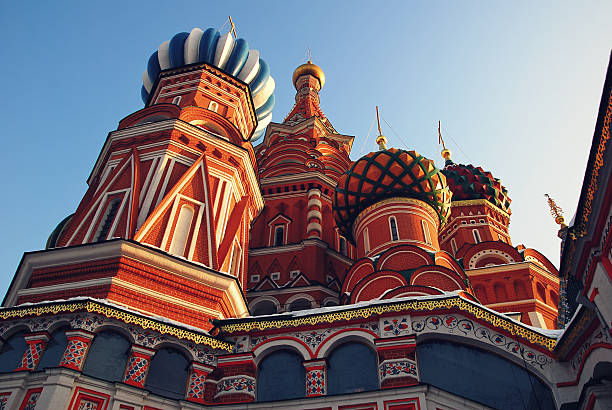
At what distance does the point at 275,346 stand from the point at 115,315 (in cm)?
247

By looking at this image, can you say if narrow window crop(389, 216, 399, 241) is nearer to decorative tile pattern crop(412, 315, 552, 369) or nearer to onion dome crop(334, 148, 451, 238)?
onion dome crop(334, 148, 451, 238)

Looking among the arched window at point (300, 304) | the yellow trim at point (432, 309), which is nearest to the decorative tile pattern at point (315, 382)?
the yellow trim at point (432, 309)

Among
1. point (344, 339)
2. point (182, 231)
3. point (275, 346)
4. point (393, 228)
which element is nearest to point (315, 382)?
point (344, 339)

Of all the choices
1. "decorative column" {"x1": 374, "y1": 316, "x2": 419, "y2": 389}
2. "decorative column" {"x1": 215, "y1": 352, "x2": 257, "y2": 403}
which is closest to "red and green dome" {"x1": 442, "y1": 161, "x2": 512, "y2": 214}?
"decorative column" {"x1": 374, "y1": 316, "x2": 419, "y2": 389}

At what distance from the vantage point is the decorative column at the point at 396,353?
25.5 ft

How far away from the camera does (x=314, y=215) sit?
1942cm

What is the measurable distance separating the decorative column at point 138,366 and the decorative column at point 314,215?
34.5 ft

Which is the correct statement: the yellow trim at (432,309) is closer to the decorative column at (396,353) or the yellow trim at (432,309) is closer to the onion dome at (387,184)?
the decorative column at (396,353)

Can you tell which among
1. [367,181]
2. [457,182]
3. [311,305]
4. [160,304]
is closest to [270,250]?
[311,305]

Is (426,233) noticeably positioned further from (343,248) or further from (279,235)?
(279,235)

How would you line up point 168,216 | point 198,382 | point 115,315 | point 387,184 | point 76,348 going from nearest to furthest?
point 76,348, point 198,382, point 115,315, point 168,216, point 387,184

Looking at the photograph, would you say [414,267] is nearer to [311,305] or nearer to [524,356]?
[311,305]

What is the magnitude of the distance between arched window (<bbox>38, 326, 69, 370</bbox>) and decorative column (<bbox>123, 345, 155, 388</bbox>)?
39.3 inches

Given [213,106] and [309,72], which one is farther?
[309,72]
